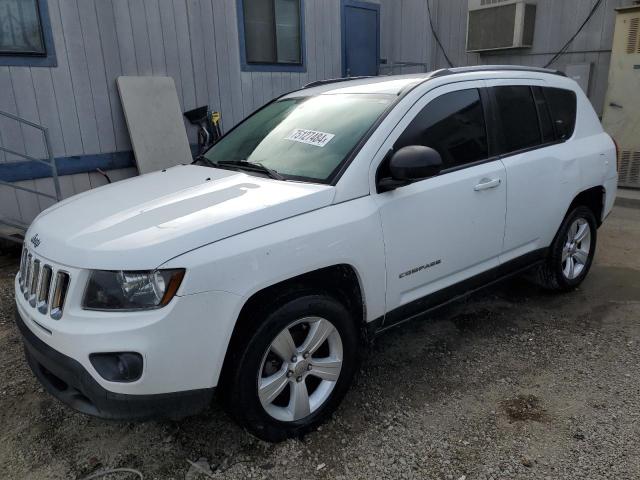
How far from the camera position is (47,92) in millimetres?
5457

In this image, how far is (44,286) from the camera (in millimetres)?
2266

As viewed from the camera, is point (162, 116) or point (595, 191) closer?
point (595, 191)

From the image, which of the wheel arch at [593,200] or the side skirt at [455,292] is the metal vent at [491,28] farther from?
the side skirt at [455,292]

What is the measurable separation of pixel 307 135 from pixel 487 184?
1144mm

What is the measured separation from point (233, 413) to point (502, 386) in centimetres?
161

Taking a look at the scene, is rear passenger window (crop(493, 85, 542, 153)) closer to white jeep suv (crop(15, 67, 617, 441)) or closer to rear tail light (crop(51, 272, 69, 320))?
white jeep suv (crop(15, 67, 617, 441))

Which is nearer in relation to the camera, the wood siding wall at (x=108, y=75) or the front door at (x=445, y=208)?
the front door at (x=445, y=208)

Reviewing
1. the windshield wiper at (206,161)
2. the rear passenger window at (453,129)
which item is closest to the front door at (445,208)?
the rear passenger window at (453,129)

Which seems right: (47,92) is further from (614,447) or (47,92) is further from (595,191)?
(614,447)

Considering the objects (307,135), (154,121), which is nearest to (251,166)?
(307,135)

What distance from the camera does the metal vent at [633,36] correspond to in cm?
706

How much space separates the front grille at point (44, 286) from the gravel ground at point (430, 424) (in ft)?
2.61

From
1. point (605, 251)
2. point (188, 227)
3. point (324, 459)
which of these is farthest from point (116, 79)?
point (605, 251)

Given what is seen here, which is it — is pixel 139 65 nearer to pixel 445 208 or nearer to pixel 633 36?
pixel 445 208
